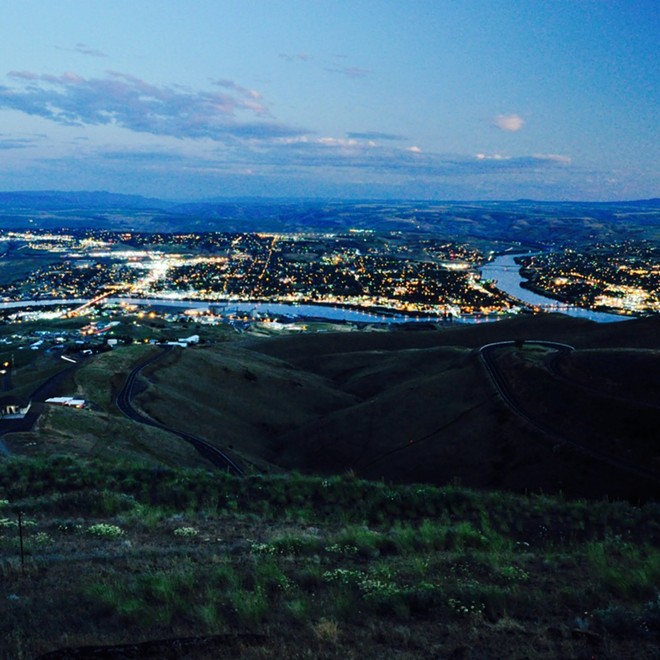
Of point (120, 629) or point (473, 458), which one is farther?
point (473, 458)

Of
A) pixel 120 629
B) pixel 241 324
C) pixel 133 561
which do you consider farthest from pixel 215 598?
pixel 241 324

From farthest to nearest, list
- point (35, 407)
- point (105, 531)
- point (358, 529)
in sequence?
point (35, 407)
point (358, 529)
point (105, 531)

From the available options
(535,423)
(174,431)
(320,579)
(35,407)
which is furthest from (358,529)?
(35,407)

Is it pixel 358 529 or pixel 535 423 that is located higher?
pixel 358 529

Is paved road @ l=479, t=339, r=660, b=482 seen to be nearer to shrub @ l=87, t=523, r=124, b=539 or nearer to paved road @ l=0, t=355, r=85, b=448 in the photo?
shrub @ l=87, t=523, r=124, b=539

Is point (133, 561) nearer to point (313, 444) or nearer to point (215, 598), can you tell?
point (215, 598)

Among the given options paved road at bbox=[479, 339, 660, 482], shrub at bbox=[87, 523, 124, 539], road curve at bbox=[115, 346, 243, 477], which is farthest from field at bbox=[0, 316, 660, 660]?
road curve at bbox=[115, 346, 243, 477]

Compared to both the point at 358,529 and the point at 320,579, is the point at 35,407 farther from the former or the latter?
the point at 320,579

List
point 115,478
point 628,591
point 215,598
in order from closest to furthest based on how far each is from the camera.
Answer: point 215,598 < point 628,591 < point 115,478
